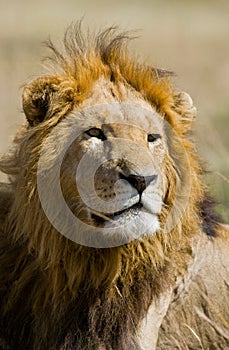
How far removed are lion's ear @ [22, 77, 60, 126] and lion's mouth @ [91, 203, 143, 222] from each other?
1.78 ft

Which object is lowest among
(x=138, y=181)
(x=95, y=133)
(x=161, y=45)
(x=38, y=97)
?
(x=161, y=45)

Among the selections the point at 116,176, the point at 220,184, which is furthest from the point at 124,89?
the point at 220,184

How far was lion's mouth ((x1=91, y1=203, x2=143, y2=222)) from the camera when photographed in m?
4.47

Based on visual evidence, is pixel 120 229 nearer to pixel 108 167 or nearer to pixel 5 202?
pixel 108 167

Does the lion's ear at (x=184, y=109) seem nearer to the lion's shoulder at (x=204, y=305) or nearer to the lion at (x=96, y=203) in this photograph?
the lion at (x=96, y=203)

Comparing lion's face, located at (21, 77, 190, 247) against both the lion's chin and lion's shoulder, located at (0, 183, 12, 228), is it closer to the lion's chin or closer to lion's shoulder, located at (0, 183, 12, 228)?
the lion's chin

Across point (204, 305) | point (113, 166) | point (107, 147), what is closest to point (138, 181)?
point (113, 166)

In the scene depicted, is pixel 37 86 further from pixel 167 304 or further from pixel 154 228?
pixel 167 304

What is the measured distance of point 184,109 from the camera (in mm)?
5117

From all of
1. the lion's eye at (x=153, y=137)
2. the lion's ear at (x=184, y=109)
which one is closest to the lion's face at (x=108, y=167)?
the lion's eye at (x=153, y=137)

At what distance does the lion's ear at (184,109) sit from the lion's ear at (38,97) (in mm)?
612

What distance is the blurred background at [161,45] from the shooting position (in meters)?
9.02

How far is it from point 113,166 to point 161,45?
11.6 meters

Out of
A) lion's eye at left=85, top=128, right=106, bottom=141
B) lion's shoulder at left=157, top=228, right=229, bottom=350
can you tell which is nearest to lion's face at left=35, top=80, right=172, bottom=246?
lion's eye at left=85, top=128, right=106, bottom=141
